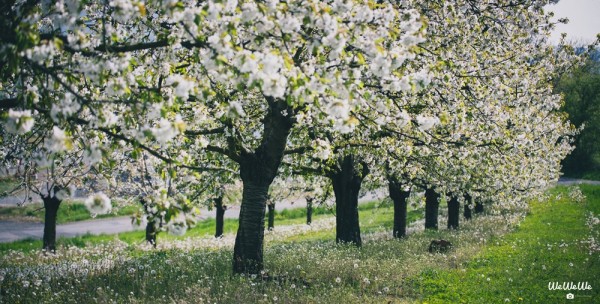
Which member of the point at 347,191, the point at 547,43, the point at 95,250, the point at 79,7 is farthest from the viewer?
the point at 95,250

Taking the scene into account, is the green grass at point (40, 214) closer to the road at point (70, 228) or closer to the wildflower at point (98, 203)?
the road at point (70, 228)

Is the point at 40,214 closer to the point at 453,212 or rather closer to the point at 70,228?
the point at 70,228

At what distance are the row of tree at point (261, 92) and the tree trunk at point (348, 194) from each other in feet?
0.17

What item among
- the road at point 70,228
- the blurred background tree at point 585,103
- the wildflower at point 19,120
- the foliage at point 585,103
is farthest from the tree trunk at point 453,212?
the foliage at point 585,103

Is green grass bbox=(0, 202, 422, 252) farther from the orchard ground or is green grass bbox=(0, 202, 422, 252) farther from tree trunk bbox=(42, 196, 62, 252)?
the orchard ground

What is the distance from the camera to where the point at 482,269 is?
12.2m

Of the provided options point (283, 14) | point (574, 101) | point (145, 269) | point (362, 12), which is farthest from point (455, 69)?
point (574, 101)

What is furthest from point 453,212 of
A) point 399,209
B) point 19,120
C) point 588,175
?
point 588,175

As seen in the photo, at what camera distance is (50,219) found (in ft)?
62.8

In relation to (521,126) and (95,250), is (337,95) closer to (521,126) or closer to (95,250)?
(521,126)

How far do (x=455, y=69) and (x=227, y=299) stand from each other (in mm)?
7015

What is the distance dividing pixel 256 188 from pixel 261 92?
226cm

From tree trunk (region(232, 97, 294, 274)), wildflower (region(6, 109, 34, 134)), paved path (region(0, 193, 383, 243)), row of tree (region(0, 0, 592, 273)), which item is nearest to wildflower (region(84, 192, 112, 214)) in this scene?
row of tree (region(0, 0, 592, 273))

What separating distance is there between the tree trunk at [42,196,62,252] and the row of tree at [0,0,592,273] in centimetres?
648
